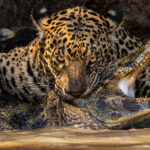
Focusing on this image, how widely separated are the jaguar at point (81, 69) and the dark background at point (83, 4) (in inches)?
49.1

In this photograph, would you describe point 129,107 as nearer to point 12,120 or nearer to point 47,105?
point 47,105

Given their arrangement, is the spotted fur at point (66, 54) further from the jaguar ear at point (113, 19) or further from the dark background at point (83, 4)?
the dark background at point (83, 4)

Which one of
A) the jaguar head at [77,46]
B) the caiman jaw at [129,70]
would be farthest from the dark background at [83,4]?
the caiman jaw at [129,70]

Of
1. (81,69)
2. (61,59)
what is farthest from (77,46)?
(81,69)

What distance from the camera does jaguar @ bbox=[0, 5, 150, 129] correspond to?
13.0ft

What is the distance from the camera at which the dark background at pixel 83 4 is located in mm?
7230

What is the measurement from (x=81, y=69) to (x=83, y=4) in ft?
9.20

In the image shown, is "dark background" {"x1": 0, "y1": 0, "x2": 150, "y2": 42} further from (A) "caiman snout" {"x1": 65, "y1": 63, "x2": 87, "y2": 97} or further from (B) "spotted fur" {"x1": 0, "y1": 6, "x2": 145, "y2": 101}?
(A) "caiman snout" {"x1": 65, "y1": 63, "x2": 87, "y2": 97}

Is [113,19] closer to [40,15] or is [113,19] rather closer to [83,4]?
[40,15]

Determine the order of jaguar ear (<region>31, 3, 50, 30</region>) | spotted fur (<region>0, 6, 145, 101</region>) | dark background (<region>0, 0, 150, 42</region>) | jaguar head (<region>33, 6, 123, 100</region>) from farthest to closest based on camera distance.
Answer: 1. dark background (<region>0, 0, 150, 42</region>)
2. jaguar ear (<region>31, 3, 50, 30</region>)
3. spotted fur (<region>0, 6, 145, 101</region>)
4. jaguar head (<region>33, 6, 123, 100</region>)

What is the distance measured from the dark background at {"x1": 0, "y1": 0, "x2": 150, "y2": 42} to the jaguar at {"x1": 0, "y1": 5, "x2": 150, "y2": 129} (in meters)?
1.25

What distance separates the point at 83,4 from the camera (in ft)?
23.7

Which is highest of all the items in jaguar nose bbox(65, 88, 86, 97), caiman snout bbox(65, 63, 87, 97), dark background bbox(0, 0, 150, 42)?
dark background bbox(0, 0, 150, 42)

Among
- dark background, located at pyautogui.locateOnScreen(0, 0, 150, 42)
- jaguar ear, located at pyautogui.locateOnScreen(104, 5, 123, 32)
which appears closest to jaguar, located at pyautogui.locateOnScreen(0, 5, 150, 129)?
jaguar ear, located at pyautogui.locateOnScreen(104, 5, 123, 32)
